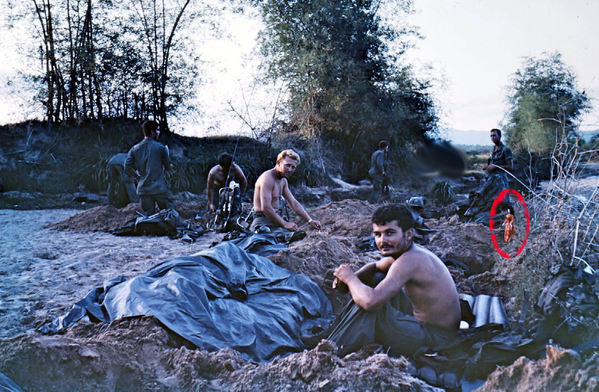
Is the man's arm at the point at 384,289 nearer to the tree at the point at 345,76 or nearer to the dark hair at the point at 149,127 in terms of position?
the dark hair at the point at 149,127

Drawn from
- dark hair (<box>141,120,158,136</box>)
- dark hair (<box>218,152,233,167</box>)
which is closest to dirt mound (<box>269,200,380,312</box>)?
dark hair (<box>218,152,233,167</box>)

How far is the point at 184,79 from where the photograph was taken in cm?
1266

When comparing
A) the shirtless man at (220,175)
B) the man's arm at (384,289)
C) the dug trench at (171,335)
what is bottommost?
the dug trench at (171,335)

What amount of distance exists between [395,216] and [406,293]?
0.50 metres

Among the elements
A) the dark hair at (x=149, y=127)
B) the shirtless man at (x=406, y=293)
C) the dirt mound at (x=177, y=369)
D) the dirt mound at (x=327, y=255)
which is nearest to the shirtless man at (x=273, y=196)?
the dirt mound at (x=327, y=255)

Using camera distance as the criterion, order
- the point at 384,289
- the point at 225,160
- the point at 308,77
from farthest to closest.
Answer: the point at 308,77, the point at 225,160, the point at 384,289

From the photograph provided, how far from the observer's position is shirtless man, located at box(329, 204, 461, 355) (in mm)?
2471

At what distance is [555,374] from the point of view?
1.80m

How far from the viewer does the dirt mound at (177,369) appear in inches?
81.8

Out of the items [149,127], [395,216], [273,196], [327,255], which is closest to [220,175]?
[149,127]

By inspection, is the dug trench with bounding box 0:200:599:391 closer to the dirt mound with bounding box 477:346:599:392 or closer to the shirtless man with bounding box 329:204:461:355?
the dirt mound with bounding box 477:346:599:392

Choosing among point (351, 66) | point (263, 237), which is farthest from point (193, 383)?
point (351, 66)

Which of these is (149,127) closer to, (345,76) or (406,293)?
(406,293)

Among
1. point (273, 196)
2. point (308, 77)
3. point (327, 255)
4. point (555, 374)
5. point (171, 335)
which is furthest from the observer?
point (308, 77)
